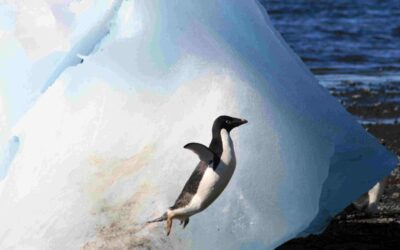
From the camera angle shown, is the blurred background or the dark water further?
the dark water

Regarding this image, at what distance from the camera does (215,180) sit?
16.2 feet

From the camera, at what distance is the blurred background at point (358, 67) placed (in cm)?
718

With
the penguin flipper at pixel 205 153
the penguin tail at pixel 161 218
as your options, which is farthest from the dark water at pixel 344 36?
the penguin flipper at pixel 205 153

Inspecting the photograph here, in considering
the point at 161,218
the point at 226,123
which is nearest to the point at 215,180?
the point at 226,123

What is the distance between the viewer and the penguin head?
5.04 metres

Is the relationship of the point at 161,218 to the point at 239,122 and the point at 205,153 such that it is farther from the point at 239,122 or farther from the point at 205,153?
the point at 239,122

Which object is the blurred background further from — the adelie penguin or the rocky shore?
the adelie penguin

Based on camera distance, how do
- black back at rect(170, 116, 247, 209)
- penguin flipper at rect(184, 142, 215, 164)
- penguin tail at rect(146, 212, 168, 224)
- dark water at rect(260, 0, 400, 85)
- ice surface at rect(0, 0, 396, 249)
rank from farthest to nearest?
1. dark water at rect(260, 0, 400, 85)
2. ice surface at rect(0, 0, 396, 249)
3. penguin tail at rect(146, 212, 168, 224)
4. black back at rect(170, 116, 247, 209)
5. penguin flipper at rect(184, 142, 215, 164)

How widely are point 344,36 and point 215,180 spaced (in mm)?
19789

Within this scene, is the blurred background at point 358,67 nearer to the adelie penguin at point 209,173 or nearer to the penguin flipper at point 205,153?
the adelie penguin at point 209,173

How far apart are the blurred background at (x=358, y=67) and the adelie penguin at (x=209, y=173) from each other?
1.90 m

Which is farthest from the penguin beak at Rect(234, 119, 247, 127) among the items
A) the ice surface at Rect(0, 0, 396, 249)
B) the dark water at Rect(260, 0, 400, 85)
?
the dark water at Rect(260, 0, 400, 85)

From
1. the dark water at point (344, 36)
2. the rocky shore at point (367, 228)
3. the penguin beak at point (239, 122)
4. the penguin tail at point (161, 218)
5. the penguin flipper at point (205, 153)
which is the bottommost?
the dark water at point (344, 36)

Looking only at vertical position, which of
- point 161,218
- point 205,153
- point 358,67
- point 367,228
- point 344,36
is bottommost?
point 344,36
